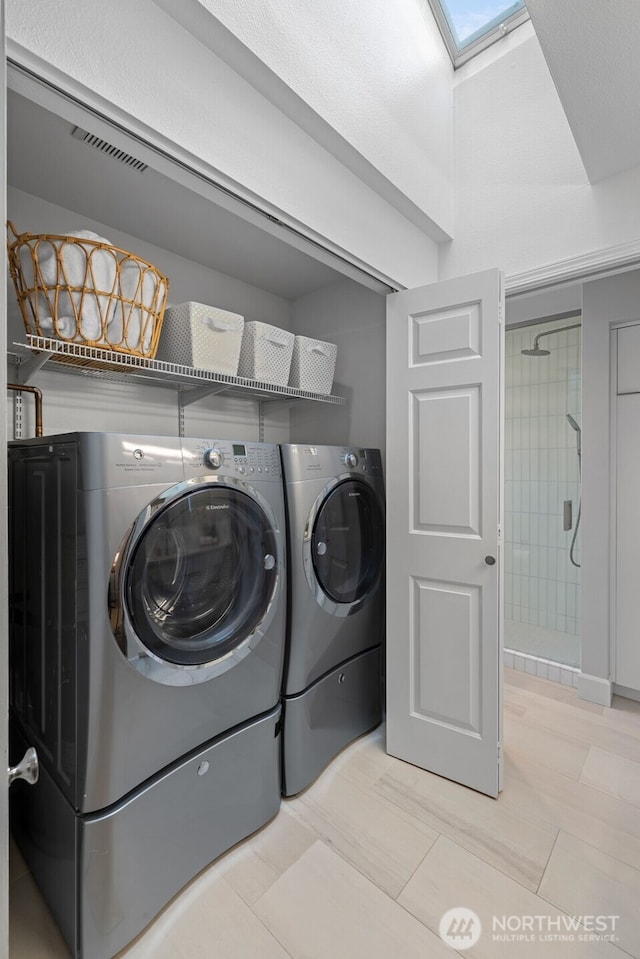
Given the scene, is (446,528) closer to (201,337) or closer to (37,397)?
(201,337)

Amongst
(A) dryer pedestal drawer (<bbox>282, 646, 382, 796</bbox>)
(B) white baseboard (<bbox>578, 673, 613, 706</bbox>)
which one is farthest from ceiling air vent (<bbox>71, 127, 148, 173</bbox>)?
(B) white baseboard (<bbox>578, 673, 613, 706</bbox>)

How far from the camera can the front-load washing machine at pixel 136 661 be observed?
3.78 feet

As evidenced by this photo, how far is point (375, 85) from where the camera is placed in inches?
62.4

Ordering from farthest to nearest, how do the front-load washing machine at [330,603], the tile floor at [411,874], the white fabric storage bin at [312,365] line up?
the white fabric storage bin at [312,365] < the front-load washing machine at [330,603] < the tile floor at [411,874]

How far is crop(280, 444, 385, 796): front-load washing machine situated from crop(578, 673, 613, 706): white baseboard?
1148 mm

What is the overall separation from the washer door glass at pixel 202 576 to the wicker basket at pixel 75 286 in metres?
0.57

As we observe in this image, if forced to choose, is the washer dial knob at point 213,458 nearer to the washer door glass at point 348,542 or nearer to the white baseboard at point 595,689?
the washer door glass at point 348,542

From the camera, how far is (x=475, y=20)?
1920 mm

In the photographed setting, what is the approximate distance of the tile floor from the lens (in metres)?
1.24

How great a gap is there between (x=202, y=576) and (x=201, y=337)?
86cm

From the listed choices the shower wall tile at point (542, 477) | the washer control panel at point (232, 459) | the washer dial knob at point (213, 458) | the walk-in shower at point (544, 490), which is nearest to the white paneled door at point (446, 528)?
the washer control panel at point (232, 459)

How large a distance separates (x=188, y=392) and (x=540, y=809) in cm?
218

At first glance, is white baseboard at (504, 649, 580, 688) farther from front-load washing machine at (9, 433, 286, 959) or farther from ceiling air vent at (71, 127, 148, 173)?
ceiling air vent at (71, 127, 148, 173)

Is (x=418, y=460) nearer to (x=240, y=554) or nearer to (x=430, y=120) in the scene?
(x=240, y=554)
